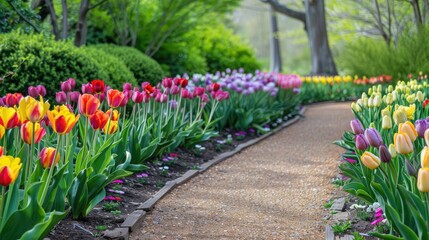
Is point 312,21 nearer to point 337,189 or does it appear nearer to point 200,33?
point 200,33

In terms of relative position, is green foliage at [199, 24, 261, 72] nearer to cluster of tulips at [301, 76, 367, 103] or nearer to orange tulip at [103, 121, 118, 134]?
cluster of tulips at [301, 76, 367, 103]

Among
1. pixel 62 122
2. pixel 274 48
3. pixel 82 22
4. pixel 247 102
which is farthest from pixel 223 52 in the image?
pixel 62 122

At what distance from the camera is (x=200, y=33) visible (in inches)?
656

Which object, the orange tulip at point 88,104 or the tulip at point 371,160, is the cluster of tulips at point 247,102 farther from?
the tulip at point 371,160

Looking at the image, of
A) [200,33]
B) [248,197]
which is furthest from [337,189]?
[200,33]

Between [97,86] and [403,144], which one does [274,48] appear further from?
[403,144]

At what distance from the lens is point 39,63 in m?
7.04

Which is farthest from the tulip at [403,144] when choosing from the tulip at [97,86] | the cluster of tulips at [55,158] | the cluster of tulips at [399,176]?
the tulip at [97,86]

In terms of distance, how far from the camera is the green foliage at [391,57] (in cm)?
1340

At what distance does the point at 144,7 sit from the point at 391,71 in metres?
5.50

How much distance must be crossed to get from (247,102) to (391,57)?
5.97 m

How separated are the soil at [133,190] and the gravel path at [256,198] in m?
0.19

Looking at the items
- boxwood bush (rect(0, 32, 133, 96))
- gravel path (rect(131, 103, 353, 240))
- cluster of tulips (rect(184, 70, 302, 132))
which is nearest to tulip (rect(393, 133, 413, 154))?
gravel path (rect(131, 103, 353, 240))

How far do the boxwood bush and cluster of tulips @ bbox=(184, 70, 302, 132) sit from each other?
6.36 feet
